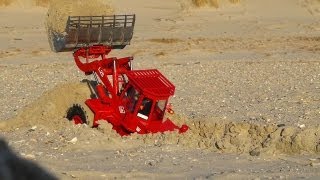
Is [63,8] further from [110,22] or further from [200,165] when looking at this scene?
[200,165]

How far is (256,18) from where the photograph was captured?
102 feet

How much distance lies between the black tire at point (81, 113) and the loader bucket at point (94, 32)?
931 millimetres

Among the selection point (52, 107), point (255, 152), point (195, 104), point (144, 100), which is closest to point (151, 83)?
point (144, 100)

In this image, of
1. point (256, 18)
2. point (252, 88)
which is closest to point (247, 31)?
point (256, 18)

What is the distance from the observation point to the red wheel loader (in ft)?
33.8

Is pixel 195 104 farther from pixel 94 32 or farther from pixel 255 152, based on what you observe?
pixel 255 152

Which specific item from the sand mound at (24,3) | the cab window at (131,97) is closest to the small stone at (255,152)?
the cab window at (131,97)

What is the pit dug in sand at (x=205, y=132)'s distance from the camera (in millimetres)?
10023

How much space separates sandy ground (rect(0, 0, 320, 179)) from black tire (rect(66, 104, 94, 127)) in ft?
0.80

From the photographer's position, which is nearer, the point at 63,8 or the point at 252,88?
A: the point at 63,8

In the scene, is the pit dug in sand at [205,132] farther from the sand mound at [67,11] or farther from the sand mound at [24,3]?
the sand mound at [24,3]

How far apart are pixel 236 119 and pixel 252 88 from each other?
3879 millimetres

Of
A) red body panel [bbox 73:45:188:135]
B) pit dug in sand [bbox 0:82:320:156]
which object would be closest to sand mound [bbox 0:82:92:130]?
pit dug in sand [bbox 0:82:320:156]

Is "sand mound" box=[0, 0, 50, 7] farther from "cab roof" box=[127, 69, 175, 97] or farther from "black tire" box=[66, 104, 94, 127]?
"cab roof" box=[127, 69, 175, 97]
